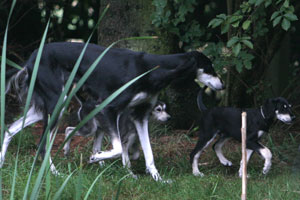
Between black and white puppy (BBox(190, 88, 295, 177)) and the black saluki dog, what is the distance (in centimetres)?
41

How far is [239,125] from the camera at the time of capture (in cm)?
534

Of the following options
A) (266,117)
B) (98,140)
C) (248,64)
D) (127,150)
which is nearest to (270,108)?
(266,117)

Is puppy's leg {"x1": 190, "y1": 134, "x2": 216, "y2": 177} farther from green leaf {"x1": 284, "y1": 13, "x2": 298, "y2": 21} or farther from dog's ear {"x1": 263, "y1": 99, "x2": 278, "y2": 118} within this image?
green leaf {"x1": 284, "y1": 13, "x2": 298, "y2": 21}

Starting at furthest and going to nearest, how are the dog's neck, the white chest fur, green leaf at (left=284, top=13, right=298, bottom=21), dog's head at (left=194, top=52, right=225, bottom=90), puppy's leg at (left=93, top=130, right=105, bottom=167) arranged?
puppy's leg at (left=93, top=130, right=105, bottom=167), the dog's neck, dog's head at (left=194, top=52, right=225, bottom=90), the white chest fur, green leaf at (left=284, top=13, right=298, bottom=21)

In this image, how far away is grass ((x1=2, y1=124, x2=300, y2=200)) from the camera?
4.09m

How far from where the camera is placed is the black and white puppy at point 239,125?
5.22m

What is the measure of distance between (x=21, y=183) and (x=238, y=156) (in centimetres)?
273

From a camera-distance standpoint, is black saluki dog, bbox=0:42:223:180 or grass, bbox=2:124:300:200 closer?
grass, bbox=2:124:300:200

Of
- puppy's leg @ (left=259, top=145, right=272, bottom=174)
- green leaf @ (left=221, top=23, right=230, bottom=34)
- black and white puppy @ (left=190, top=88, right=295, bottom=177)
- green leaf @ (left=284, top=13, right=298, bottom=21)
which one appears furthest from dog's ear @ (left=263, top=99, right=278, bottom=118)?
green leaf @ (left=284, top=13, right=298, bottom=21)

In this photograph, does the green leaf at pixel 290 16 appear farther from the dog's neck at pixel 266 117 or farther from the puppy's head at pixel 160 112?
the puppy's head at pixel 160 112

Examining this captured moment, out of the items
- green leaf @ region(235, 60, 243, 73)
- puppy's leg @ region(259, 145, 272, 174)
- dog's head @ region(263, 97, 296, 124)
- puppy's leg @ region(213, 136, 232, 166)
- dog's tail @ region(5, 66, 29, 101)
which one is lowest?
puppy's leg @ region(213, 136, 232, 166)

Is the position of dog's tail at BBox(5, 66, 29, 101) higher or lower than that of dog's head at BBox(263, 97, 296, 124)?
higher

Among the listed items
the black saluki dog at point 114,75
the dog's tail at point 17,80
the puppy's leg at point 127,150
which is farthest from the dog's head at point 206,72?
the dog's tail at point 17,80

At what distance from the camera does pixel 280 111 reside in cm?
522
